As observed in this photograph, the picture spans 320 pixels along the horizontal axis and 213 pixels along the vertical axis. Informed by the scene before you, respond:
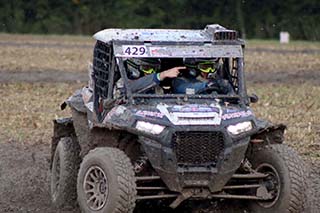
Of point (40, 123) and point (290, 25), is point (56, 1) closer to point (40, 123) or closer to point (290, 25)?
point (290, 25)

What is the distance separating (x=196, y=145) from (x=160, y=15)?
56474 millimetres

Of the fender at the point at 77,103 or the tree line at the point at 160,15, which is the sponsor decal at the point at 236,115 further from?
the tree line at the point at 160,15

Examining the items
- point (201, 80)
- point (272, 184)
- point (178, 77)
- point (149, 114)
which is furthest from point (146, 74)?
point (272, 184)

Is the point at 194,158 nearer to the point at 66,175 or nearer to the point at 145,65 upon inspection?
the point at 145,65

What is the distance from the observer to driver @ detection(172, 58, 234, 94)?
10398 millimetres

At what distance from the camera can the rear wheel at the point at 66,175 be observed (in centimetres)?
1110

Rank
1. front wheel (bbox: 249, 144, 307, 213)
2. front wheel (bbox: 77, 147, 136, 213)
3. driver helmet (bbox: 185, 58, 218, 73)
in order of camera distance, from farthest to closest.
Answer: driver helmet (bbox: 185, 58, 218, 73) < front wheel (bbox: 249, 144, 307, 213) < front wheel (bbox: 77, 147, 136, 213)

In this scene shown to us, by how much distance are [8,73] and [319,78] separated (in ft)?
28.3

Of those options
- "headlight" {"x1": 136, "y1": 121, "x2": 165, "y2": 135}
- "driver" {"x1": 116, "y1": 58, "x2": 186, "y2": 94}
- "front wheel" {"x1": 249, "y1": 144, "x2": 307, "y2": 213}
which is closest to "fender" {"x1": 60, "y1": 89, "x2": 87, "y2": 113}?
"driver" {"x1": 116, "y1": 58, "x2": 186, "y2": 94}

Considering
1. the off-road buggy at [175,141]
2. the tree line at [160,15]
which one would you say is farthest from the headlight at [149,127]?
the tree line at [160,15]

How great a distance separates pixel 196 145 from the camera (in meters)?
9.48

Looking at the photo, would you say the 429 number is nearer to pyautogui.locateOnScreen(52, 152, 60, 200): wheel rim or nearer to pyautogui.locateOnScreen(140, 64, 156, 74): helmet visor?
pyautogui.locateOnScreen(140, 64, 156, 74): helmet visor

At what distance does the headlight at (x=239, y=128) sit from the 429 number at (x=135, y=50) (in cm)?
126

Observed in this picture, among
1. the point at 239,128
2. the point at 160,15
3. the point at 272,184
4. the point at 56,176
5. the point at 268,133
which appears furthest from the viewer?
the point at 160,15
